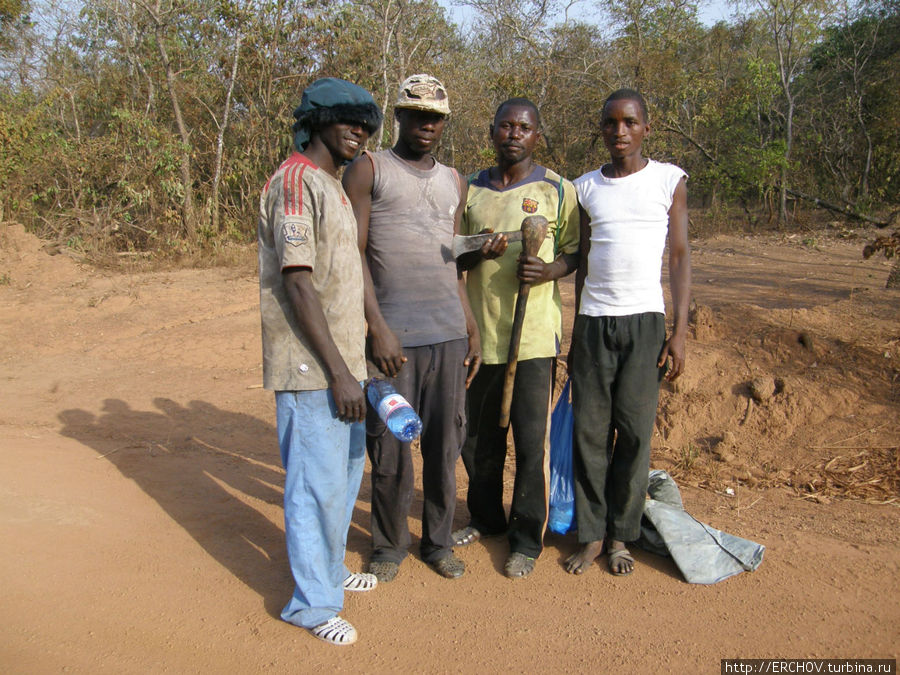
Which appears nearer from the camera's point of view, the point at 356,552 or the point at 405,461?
the point at 405,461

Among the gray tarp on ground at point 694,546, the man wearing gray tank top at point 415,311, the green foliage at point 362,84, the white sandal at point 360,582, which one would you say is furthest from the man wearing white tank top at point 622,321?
the green foliage at point 362,84

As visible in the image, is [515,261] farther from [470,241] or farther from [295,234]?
[295,234]

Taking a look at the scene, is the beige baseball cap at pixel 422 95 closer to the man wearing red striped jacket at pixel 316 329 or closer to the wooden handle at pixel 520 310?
the man wearing red striped jacket at pixel 316 329

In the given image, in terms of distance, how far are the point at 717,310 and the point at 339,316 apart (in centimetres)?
426

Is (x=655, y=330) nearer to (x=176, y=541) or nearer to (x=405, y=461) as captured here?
(x=405, y=461)

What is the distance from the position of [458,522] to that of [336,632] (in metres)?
1.13

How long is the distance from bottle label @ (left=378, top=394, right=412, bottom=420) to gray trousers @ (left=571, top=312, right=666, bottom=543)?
842mm

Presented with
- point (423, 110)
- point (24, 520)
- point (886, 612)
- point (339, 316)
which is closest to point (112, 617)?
point (24, 520)

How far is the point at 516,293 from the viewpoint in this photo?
2996 millimetres

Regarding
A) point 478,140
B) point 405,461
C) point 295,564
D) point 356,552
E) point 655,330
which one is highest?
point 478,140

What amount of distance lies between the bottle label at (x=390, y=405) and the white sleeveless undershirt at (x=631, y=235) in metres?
0.91

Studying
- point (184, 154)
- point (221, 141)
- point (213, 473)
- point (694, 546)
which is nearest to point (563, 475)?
point (694, 546)

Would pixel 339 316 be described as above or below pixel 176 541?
above

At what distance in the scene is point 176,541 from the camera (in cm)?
317
